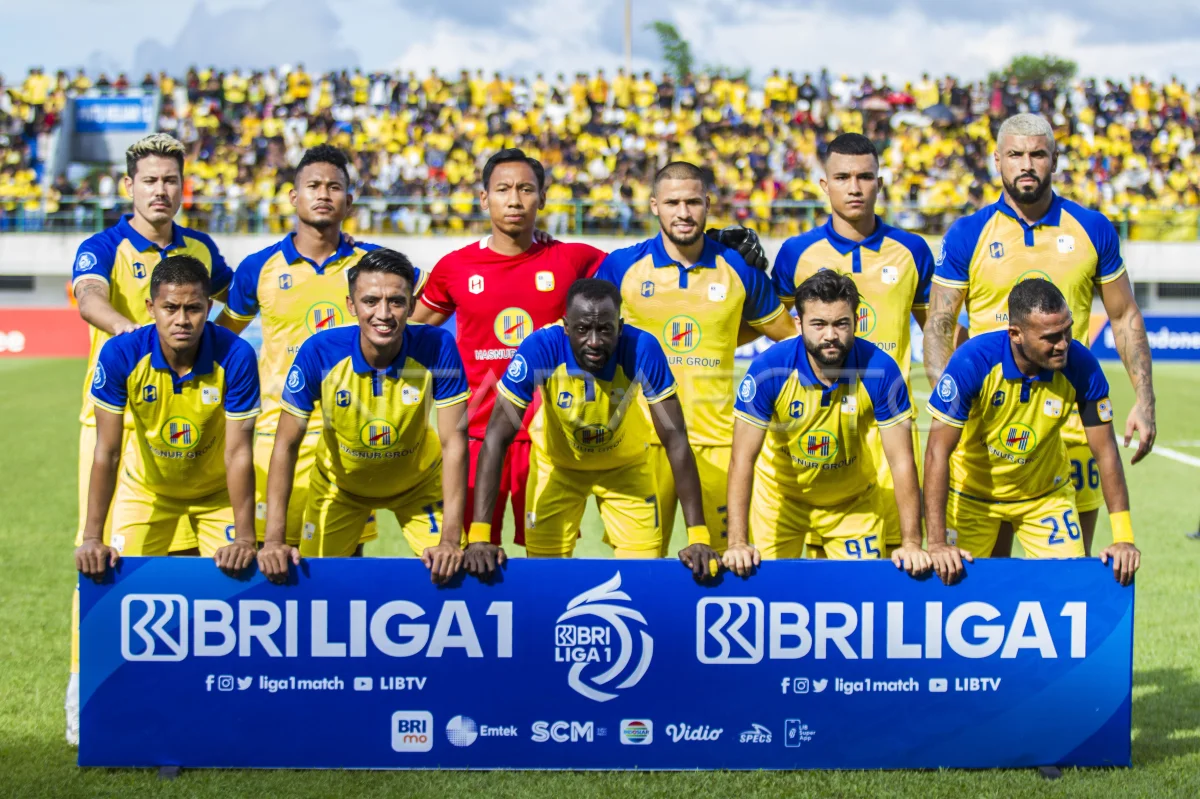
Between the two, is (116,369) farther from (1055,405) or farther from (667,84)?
(667,84)

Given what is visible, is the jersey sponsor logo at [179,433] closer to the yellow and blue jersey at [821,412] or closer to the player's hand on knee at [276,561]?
the player's hand on knee at [276,561]

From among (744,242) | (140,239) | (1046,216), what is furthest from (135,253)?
(1046,216)

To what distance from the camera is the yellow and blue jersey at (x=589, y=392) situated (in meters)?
5.04

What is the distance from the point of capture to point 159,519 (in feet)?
17.6

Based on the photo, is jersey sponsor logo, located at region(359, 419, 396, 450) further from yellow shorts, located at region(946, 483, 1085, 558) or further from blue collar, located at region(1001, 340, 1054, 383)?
blue collar, located at region(1001, 340, 1054, 383)

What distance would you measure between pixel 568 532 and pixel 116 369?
210 cm

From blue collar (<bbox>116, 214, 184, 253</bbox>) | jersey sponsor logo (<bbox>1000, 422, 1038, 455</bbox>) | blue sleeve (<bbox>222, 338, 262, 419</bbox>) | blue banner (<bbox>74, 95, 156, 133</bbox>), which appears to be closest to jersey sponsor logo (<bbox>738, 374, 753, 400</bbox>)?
jersey sponsor logo (<bbox>1000, 422, 1038, 455</bbox>)

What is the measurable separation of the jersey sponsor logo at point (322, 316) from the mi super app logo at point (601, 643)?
2.07m

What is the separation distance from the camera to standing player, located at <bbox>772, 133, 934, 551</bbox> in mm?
5734

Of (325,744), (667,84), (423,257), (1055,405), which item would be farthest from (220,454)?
(667,84)

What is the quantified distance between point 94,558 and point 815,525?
9.87 ft

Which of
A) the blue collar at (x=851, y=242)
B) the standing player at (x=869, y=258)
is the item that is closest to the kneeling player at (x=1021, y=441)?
the standing player at (x=869, y=258)

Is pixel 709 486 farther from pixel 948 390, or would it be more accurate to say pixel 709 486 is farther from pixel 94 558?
pixel 94 558

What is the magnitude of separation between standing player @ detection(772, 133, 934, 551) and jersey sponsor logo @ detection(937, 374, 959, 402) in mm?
727
